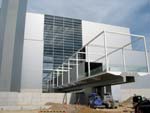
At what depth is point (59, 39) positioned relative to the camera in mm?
49562

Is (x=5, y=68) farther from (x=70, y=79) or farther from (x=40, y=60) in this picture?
(x=40, y=60)

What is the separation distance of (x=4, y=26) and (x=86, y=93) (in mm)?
20454

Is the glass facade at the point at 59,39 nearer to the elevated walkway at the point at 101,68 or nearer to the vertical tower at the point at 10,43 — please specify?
the elevated walkway at the point at 101,68

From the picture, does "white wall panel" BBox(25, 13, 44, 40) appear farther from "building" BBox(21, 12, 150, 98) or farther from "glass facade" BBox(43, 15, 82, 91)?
"glass facade" BBox(43, 15, 82, 91)

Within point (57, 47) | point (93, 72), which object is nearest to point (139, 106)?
point (93, 72)

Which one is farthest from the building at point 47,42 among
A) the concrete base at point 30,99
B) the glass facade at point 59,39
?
the concrete base at point 30,99

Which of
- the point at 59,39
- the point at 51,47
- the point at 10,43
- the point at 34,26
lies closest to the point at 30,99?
the point at 10,43

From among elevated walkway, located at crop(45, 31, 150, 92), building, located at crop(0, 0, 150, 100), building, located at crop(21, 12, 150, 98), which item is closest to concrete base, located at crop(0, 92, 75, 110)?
elevated walkway, located at crop(45, 31, 150, 92)

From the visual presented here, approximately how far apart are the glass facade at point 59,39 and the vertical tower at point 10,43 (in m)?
23.6

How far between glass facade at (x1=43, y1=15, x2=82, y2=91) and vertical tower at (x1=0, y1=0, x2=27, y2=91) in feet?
77.4

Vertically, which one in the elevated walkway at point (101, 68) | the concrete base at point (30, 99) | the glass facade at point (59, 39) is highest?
the glass facade at point (59, 39)

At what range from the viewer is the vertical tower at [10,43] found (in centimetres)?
2166

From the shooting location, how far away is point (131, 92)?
4450cm

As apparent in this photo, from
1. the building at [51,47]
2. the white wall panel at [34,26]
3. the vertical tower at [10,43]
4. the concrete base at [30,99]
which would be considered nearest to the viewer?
the vertical tower at [10,43]
